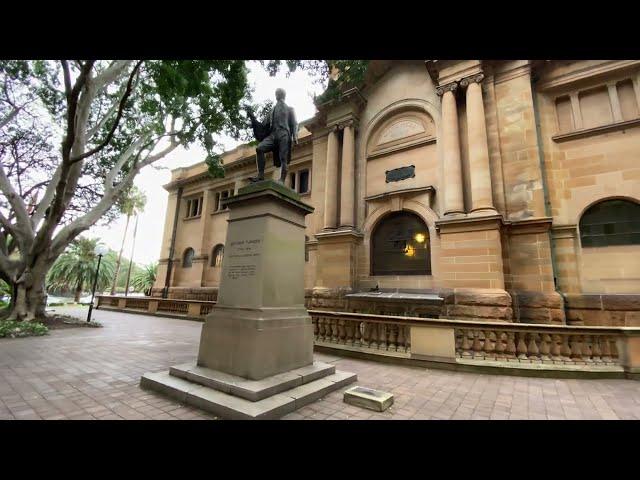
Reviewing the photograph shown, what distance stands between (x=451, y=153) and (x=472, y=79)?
3095 mm

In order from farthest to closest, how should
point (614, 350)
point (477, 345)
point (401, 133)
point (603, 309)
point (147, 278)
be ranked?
point (147, 278), point (401, 133), point (603, 309), point (477, 345), point (614, 350)

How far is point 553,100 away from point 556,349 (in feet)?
33.2

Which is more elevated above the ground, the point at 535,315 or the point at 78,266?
the point at 78,266

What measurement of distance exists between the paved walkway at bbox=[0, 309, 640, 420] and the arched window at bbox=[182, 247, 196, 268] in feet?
53.0

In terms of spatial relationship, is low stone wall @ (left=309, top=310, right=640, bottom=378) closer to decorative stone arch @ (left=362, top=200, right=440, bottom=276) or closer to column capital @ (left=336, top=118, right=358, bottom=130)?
decorative stone arch @ (left=362, top=200, right=440, bottom=276)

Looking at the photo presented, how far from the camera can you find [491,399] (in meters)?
4.47

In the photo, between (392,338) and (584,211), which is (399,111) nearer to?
(584,211)

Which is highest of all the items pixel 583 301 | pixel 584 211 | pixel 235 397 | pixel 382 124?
pixel 382 124

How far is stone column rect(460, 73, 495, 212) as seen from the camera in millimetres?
10242

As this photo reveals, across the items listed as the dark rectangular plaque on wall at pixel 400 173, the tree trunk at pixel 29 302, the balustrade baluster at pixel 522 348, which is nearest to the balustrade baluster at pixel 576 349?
the balustrade baluster at pixel 522 348

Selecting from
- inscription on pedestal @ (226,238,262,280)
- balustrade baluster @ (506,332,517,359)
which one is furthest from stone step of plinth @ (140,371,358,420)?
balustrade baluster @ (506,332,517,359)

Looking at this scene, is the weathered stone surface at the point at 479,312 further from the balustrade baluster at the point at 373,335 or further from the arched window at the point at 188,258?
the arched window at the point at 188,258

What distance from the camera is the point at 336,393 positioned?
4.52 m

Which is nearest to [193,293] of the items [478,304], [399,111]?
[399,111]
